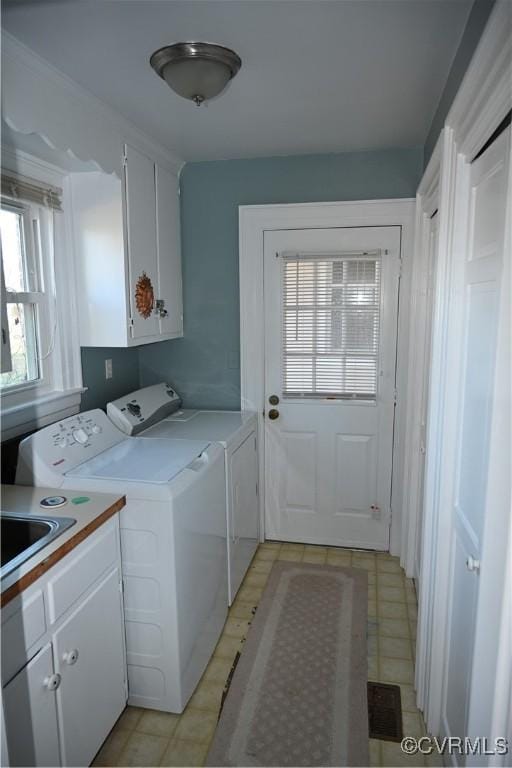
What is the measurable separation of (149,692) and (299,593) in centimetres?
97

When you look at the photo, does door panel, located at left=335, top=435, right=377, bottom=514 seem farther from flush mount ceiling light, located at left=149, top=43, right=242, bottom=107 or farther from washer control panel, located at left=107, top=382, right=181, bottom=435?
flush mount ceiling light, located at left=149, top=43, right=242, bottom=107

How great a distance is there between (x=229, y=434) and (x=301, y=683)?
111 centimetres

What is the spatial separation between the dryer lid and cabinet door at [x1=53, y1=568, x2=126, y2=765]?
35cm

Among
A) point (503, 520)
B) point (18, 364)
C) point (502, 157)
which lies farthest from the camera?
point (18, 364)

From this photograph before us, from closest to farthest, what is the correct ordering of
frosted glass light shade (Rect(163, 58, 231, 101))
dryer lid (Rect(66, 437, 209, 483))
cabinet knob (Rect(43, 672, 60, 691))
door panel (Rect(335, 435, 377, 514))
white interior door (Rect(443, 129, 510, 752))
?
white interior door (Rect(443, 129, 510, 752)) → cabinet knob (Rect(43, 672, 60, 691)) → frosted glass light shade (Rect(163, 58, 231, 101)) → dryer lid (Rect(66, 437, 209, 483)) → door panel (Rect(335, 435, 377, 514))

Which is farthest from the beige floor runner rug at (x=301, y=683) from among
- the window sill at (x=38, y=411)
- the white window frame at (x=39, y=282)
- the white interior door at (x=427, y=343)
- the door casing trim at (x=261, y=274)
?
the white window frame at (x=39, y=282)

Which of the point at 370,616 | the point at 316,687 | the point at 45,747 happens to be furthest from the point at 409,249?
the point at 45,747

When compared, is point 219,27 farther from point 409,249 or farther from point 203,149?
point 409,249

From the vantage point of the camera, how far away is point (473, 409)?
4.71 feet

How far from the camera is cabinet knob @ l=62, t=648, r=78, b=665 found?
146 centimetres

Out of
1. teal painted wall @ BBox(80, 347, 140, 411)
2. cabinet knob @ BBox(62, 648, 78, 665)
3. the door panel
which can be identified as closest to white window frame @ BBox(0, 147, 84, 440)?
→ teal painted wall @ BBox(80, 347, 140, 411)

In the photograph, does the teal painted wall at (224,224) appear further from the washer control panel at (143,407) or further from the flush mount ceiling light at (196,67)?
the flush mount ceiling light at (196,67)

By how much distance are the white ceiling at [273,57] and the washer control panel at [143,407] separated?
52.4 inches

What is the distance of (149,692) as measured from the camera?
190 cm
